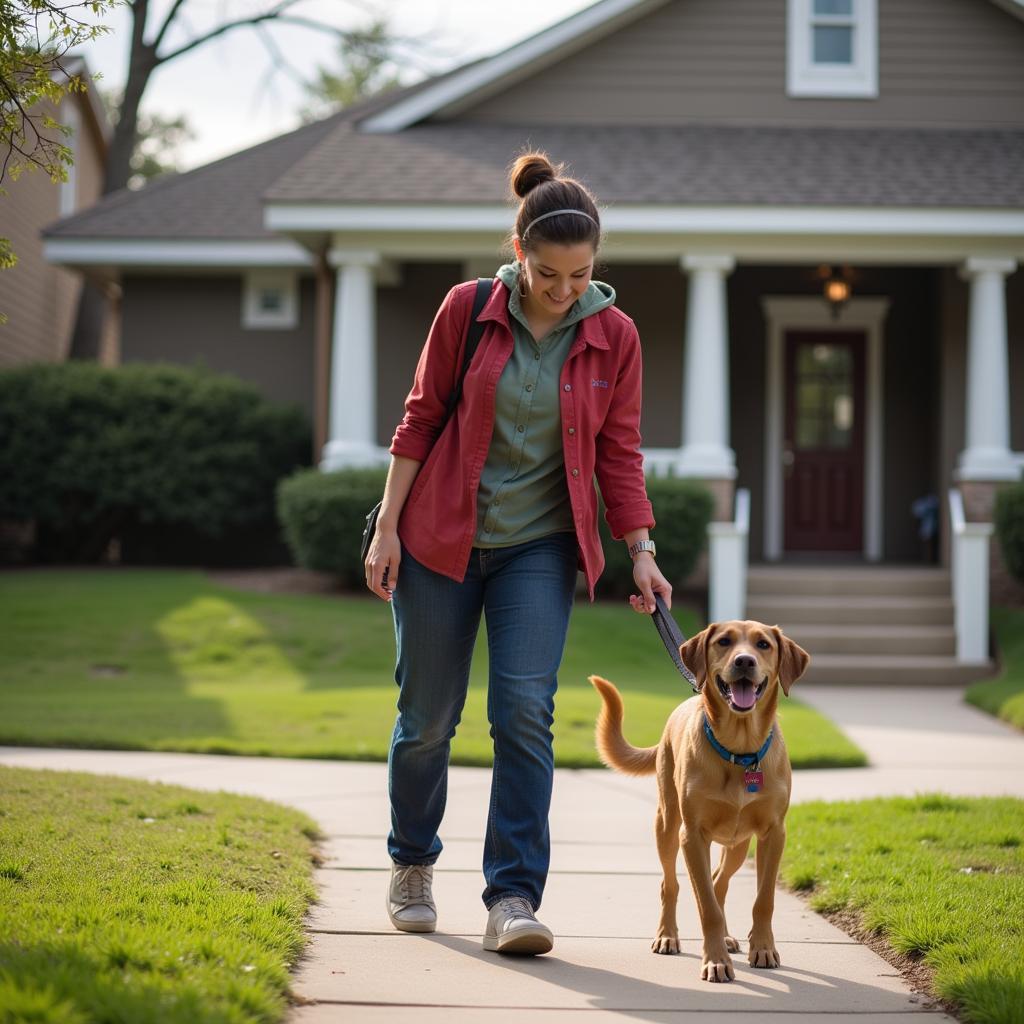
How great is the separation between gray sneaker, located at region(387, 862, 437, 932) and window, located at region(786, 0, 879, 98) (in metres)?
13.2

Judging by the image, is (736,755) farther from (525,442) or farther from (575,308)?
(575,308)

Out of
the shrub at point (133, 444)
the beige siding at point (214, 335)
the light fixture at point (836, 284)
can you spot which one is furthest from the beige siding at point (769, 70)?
the shrub at point (133, 444)

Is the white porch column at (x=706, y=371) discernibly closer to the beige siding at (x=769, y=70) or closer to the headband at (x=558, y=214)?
the beige siding at (x=769, y=70)

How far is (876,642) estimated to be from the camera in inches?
511

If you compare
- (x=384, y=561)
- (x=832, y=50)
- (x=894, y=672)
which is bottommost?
(x=894, y=672)

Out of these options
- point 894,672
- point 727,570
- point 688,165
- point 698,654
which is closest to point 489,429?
point 698,654

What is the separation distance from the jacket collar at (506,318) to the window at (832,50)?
12514 mm

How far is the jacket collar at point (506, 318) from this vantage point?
14.2 feet

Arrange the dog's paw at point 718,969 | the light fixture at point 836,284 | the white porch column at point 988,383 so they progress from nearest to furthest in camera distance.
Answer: the dog's paw at point 718,969 → the white porch column at point 988,383 → the light fixture at point 836,284

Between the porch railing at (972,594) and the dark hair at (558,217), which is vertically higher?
the dark hair at (558,217)

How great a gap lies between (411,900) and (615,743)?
845 mm

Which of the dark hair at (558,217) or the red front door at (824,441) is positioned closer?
the dark hair at (558,217)

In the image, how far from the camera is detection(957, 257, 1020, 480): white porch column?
13820mm

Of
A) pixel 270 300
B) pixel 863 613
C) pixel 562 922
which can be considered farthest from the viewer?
pixel 270 300
